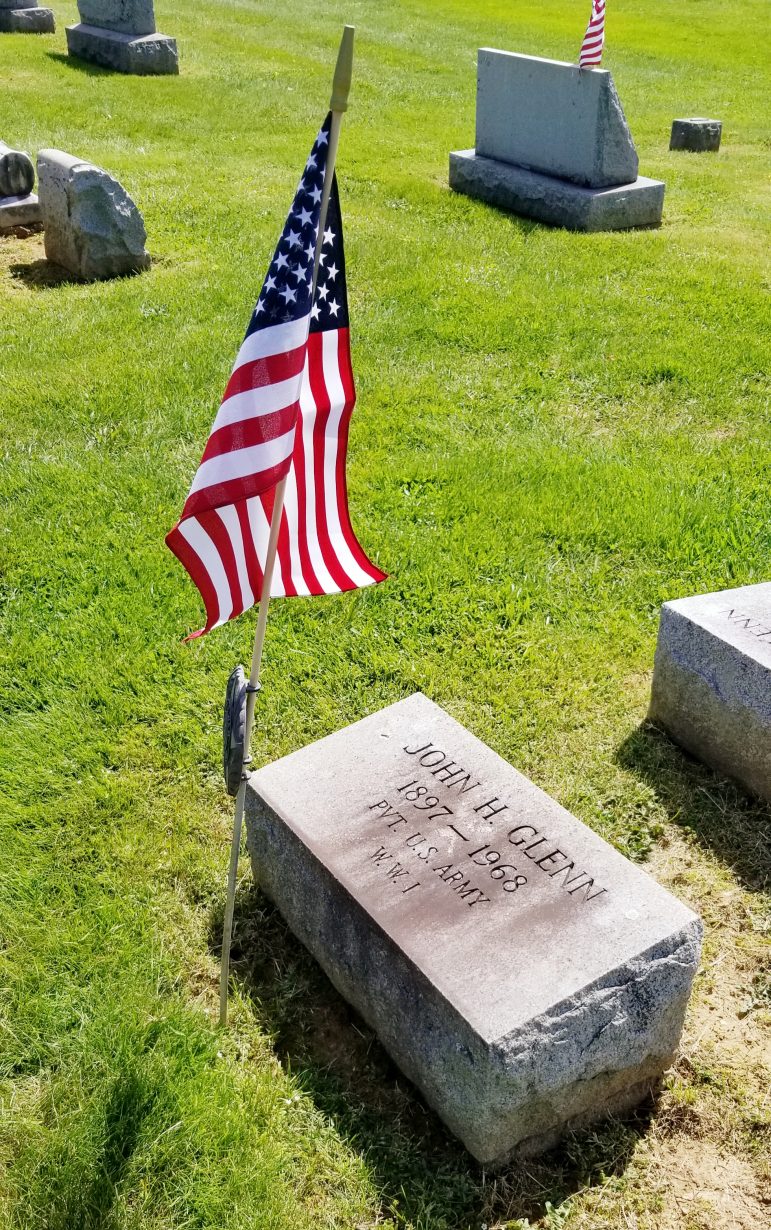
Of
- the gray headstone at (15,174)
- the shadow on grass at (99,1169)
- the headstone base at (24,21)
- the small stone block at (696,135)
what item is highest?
the headstone base at (24,21)

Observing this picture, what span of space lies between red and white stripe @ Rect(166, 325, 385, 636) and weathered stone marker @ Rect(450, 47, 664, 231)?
8436mm

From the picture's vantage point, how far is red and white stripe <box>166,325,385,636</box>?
283 centimetres

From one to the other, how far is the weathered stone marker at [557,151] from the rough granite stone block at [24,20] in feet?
36.0

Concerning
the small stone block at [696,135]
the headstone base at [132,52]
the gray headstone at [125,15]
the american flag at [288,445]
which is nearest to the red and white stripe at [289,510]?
the american flag at [288,445]

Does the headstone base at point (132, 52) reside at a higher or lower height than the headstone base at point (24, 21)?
lower

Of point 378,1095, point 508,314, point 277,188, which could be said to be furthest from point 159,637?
point 277,188

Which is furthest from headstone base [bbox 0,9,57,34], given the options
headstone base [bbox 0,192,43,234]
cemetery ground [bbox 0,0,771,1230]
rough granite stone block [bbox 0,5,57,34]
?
headstone base [bbox 0,192,43,234]

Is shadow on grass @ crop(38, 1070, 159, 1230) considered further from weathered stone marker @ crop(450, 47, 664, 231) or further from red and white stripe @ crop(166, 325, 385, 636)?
weathered stone marker @ crop(450, 47, 664, 231)

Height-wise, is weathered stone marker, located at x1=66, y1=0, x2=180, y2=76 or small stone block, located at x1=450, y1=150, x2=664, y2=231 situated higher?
weathered stone marker, located at x1=66, y1=0, x2=180, y2=76

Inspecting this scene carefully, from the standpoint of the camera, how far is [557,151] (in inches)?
436

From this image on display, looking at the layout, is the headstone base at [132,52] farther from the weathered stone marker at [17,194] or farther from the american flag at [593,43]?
the american flag at [593,43]

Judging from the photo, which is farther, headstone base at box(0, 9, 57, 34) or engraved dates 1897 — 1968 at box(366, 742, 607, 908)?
headstone base at box(0, 9, 57, 34)

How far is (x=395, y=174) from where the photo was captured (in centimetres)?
1238

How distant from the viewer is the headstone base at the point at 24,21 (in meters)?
18.9
